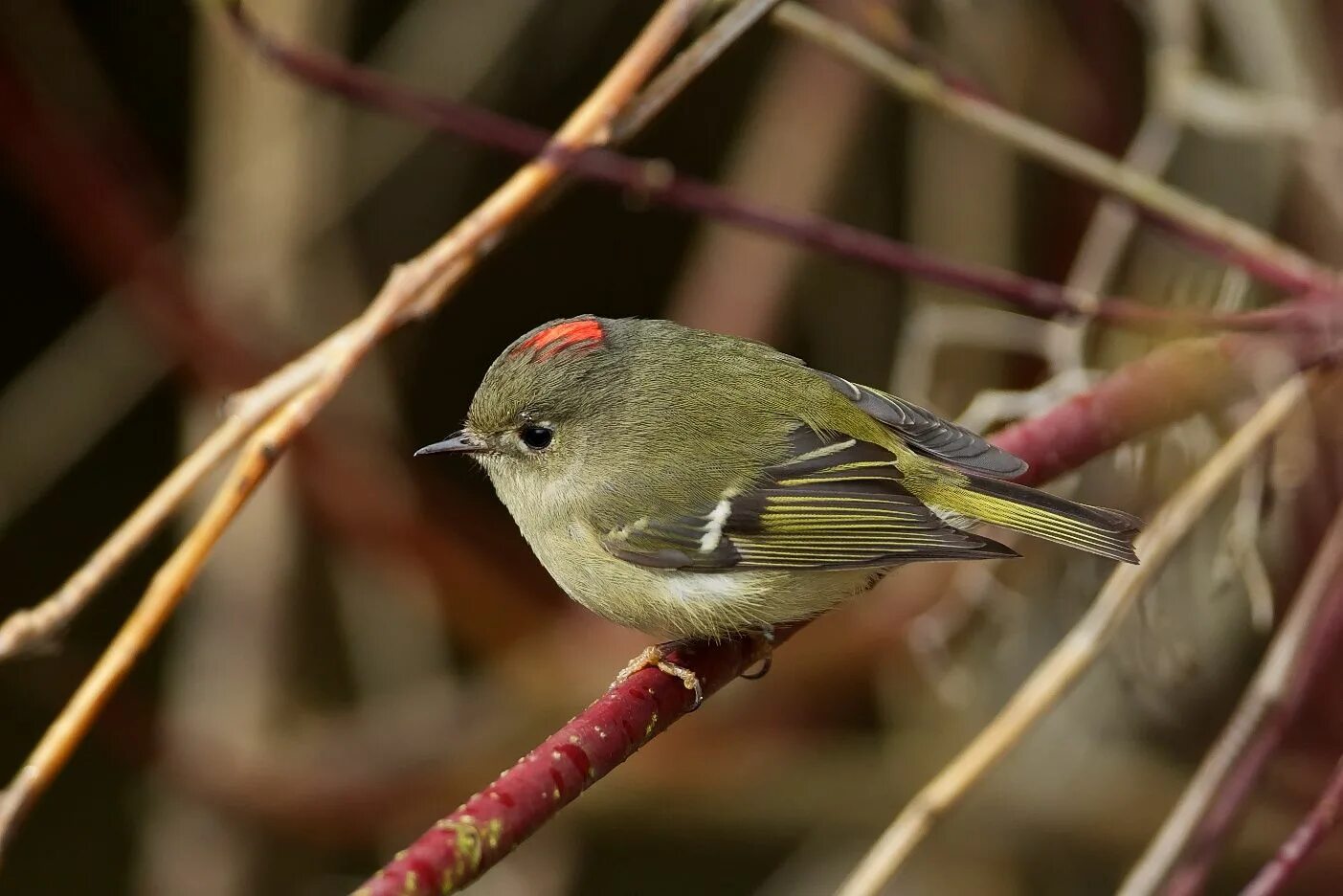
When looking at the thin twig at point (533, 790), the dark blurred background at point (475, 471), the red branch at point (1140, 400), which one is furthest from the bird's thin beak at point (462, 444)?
the dark blurred background at point (475, 471)

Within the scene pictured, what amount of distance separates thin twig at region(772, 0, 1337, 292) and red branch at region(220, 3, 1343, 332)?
0.17 ft

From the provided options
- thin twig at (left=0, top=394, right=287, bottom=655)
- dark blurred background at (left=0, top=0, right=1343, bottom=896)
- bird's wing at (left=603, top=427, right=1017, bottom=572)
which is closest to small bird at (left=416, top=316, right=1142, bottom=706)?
bird's wing at (left=603, top=427, right=1017, bottom=572)

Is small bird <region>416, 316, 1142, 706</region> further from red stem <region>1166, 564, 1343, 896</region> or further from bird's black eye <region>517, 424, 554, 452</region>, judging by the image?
red stem <region>1166, 564, 1343, 896</region>

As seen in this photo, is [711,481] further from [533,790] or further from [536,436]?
A: [533,790]

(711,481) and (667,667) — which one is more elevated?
(711,481)

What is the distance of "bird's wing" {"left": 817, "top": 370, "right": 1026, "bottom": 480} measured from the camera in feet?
5.66

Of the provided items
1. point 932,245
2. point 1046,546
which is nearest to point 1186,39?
point 932,245

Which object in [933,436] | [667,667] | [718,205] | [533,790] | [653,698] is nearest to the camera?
[533,790]

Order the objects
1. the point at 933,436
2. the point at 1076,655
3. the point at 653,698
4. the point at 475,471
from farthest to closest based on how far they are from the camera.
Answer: the point at 475,471, the point at 933,436, the point at 1076,655, the point at 653,698

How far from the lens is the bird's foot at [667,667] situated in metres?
1.45

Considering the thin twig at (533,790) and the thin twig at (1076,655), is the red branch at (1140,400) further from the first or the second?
the thin twig at (533,790)

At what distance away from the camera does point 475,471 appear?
291 centimetres

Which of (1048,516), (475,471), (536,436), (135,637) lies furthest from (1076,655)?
(475,471)

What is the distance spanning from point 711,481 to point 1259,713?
70cm
